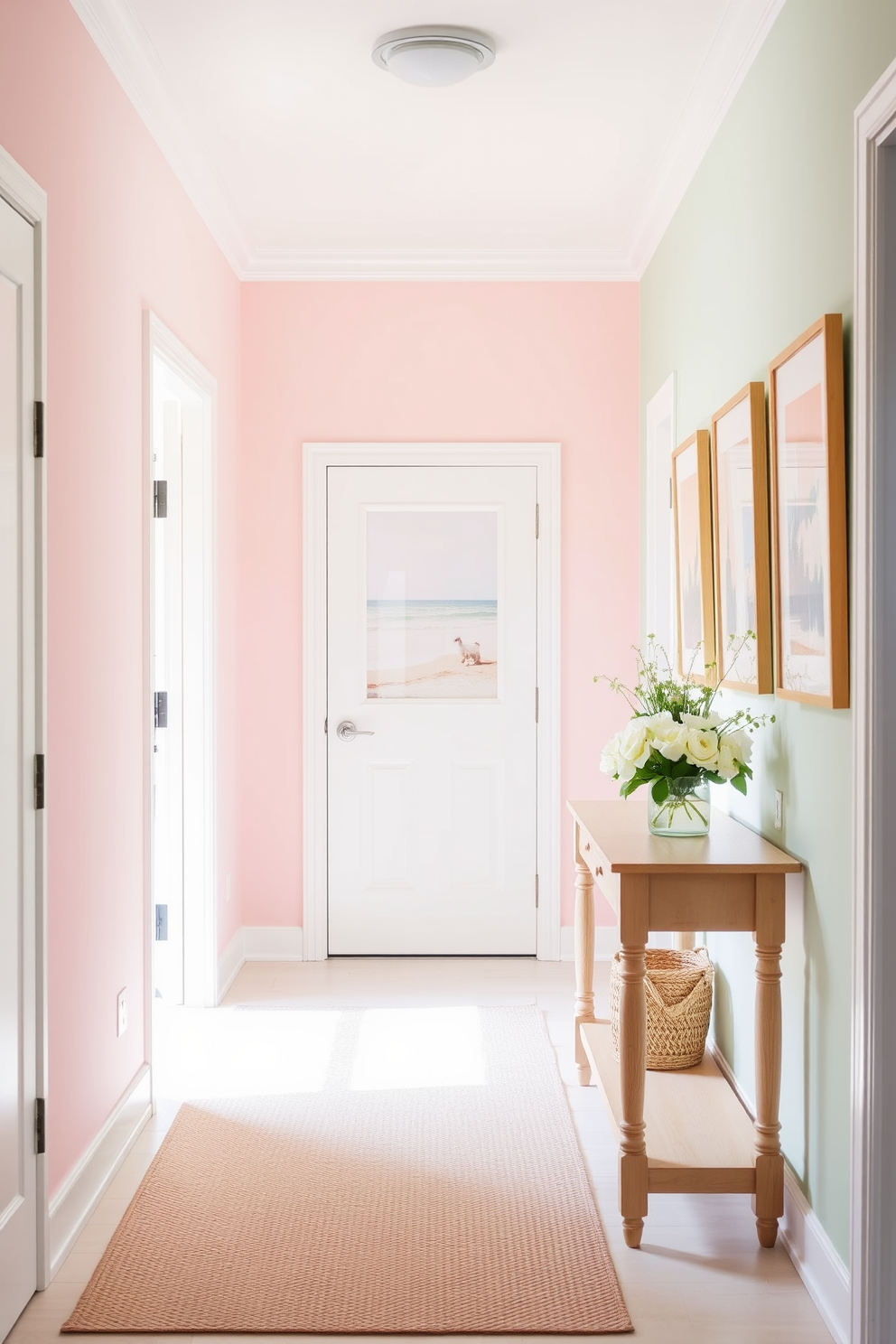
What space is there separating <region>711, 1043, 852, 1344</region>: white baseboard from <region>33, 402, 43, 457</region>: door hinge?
2.13 m

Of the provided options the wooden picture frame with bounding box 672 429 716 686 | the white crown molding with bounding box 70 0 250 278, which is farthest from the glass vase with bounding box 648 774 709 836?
the white crown molding with bounding box 70 0 250 278

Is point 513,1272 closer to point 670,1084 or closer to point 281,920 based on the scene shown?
point 670,1084

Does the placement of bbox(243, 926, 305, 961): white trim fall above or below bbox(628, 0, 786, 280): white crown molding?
below

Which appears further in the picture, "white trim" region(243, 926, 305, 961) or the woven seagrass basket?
"white trim" region(243, 926, 305, 961)

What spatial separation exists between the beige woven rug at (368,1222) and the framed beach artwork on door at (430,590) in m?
1.71

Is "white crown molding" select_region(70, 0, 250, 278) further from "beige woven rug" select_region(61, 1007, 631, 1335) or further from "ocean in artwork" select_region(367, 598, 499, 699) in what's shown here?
"beige woven rug" select_region(61, 1007, 631, 1335)

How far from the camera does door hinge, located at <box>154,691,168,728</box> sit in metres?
3.81

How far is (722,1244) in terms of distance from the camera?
7.61ft

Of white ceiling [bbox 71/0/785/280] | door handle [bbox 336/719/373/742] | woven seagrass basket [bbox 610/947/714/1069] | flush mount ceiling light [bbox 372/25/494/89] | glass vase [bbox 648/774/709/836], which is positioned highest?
white ceiling [bbox 71/0/785/280]

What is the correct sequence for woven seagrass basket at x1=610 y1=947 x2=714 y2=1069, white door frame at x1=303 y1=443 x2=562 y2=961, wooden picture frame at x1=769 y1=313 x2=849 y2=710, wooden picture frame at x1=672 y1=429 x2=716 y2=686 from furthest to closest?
white door frame at x1=303 y1=443 x2=562 y2=961 < wooden picture frame at x1=672 y1=429 x2=716 y2=686 < woven seagrass basket at x1=610 y1=947 x2=714 y2=1069 < wooden picture frame at x1=769 y1=313 x2=849 y2=710

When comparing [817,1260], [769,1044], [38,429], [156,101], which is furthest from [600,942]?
[156,101]

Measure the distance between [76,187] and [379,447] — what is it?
1.99 m

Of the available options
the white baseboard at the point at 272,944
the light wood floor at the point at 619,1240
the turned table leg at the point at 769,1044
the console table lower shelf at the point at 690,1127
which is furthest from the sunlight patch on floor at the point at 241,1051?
the turned table leg at the point at 769,1044

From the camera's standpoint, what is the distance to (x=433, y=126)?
3182mm
